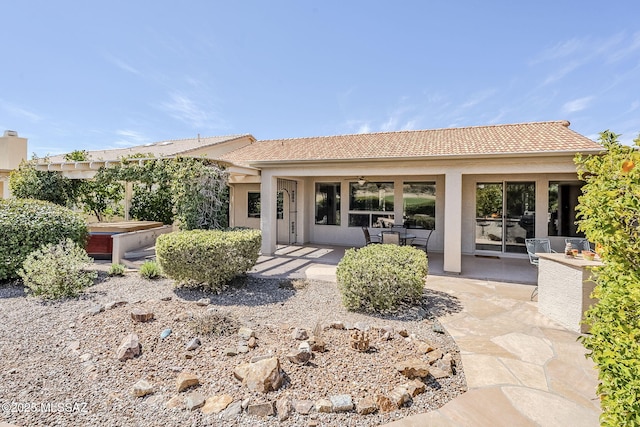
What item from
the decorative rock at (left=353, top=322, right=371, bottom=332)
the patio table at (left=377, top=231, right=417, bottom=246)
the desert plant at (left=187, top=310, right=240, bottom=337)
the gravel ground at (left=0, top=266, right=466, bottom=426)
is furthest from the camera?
the patio table at (left=377, top=231, right=417, bottom=246)

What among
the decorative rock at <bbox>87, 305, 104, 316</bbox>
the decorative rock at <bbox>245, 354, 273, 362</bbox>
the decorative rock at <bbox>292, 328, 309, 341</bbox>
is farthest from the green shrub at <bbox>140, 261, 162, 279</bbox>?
the decorative rock at <bbox>245, 354, 273, 362</bbox>

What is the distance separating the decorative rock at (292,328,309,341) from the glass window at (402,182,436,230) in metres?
9.88

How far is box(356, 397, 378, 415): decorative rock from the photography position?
10.0ft

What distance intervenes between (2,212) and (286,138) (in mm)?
11921

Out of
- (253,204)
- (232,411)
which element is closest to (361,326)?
(232,411)

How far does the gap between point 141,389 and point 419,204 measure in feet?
39.3

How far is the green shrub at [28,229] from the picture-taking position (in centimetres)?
743

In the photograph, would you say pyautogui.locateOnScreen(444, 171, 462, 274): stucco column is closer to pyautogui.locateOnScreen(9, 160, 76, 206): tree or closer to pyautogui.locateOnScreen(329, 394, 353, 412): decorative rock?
pyautogui.locateOnScreen(329, 394, 353, 412): decorative rock

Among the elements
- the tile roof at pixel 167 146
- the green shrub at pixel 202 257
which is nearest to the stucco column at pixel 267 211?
the green shrub at pixel 202 257

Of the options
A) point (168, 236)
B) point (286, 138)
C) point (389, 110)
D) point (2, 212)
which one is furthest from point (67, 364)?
point (389, 110)

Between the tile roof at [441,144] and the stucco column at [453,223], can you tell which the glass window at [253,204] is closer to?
the tile roof at [441,144]

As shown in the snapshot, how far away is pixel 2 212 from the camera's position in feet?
25.4

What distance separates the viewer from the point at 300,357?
3.82 m

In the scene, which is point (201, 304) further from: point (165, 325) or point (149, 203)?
point (149, 203)
